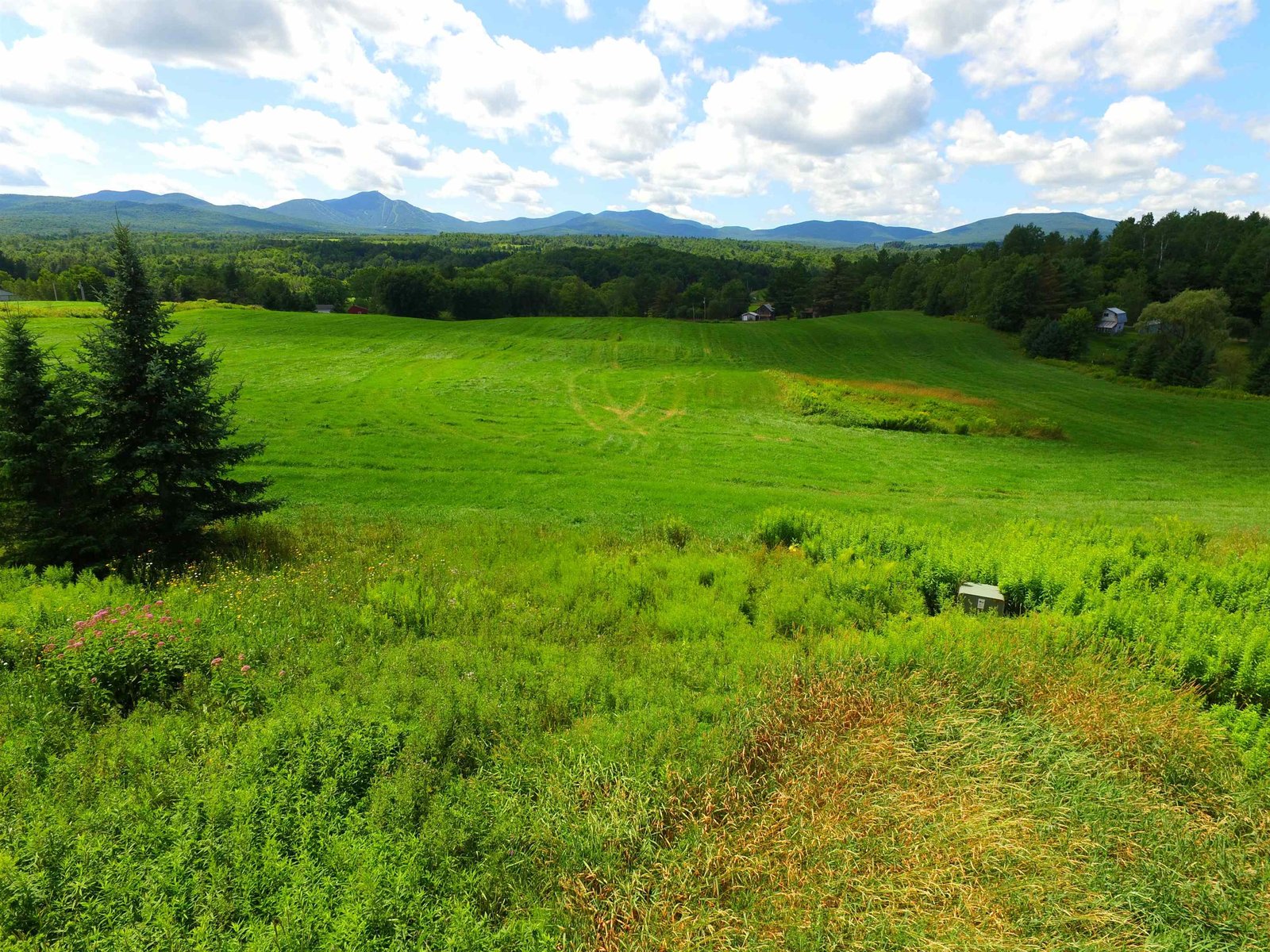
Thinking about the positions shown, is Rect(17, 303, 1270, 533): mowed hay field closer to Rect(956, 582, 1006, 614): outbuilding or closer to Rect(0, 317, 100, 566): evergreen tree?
Rect(0, 317, 100, 566): evergreen tree

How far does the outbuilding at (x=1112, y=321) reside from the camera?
7100 centimetres

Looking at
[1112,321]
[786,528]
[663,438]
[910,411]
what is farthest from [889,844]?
[1112,321]

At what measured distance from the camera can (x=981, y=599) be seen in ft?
28.8

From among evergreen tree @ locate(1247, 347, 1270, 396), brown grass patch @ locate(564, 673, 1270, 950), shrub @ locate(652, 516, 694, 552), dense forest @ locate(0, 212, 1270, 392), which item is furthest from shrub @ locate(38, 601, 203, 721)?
evergreen tree @ locate(1247, 347, 1270, 396)

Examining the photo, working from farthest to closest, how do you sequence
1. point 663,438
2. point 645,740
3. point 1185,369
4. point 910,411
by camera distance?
1. point 1185,369
2. point 910,411
3. point 663,438
4. point 645,740

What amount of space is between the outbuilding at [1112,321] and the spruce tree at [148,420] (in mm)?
Result: 90064

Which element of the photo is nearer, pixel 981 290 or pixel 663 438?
pixel 663 438

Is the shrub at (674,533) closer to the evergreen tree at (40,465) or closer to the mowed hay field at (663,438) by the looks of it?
the mowed hay field at (663,438)

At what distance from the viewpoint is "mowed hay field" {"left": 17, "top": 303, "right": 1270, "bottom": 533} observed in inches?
648

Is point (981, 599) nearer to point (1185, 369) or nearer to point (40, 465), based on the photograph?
point (40, 465)

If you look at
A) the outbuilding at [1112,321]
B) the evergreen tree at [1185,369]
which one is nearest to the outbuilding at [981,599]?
the evergreen tree at [1185,369]

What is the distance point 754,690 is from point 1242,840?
3930mm

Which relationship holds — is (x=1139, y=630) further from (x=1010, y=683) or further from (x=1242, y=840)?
(x=1242, y=840)

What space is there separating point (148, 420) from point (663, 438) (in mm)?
18152
